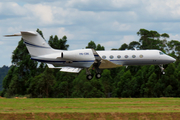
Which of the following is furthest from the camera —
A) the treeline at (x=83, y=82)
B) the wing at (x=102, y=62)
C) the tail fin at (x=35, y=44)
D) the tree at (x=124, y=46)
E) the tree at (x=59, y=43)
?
the tree at (x=124, y=46)

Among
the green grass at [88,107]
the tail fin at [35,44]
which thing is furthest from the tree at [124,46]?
the green grass at [88,107]

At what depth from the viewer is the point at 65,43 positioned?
8581 centimetres

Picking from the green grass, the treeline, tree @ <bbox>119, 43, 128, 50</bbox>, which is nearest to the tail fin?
the green grass

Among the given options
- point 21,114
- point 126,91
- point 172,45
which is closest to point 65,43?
point 126,91

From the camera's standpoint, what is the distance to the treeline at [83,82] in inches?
2511

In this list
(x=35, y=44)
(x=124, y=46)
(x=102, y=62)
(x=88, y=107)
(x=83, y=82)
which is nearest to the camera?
(x=88, y=107)

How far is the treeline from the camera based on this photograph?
6378cm

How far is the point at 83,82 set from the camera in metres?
72.3

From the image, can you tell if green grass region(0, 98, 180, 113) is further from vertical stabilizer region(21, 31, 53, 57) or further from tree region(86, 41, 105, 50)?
tree region(86, 41, 105, 50)

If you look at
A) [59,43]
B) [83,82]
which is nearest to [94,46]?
[59,43]

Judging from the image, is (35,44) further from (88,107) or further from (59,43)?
(59,43)

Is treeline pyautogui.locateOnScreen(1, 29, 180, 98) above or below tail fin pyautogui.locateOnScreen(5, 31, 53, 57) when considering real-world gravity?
below

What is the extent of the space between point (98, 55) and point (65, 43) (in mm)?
51901

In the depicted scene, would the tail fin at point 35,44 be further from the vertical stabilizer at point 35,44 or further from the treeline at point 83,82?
the treeline at point 83,82
